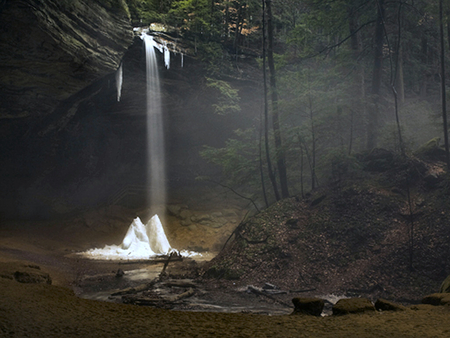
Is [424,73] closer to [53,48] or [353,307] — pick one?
[53,48]

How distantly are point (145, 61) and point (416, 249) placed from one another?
1701 centimetres

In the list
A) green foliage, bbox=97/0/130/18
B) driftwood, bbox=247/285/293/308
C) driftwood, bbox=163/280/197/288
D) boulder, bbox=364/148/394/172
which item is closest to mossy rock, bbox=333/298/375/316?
driftwood, bbox=247/285/293/308

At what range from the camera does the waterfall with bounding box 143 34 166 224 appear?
66.7ft

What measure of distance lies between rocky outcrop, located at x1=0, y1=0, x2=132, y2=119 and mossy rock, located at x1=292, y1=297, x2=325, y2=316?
1395 cm

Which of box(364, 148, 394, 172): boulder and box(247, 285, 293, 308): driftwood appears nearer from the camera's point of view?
box(247, 285, 293, 308): driftwood

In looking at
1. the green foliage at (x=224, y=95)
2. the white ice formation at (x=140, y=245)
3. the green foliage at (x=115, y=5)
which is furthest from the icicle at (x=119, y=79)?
the white ice formation at (x=140, y=245)

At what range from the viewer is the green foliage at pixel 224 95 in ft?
72.7

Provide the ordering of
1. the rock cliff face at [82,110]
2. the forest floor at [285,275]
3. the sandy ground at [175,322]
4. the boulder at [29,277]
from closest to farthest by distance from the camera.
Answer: the sandy ground at [175,322] → the forest floor at [285,275] → the boulder at [29,277] → the rock cliff face at [82,110]

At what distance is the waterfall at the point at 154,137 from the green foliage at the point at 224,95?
12.1 feet

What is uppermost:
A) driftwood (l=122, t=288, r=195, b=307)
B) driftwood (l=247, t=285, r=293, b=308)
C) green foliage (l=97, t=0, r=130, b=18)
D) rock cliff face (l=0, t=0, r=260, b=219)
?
green foliage (l=97, t=0, r=130, b=18)

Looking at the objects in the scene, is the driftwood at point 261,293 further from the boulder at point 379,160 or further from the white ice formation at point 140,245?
the white ice formation at point 140,245

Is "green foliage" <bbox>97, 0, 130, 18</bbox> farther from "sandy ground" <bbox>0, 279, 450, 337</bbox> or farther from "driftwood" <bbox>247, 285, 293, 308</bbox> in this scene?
"sandy ground" <bbox>0, 279, 450, 337</bbox>

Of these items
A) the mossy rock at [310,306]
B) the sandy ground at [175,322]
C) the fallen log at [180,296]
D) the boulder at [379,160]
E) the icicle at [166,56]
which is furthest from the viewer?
the icicle at [166,56]

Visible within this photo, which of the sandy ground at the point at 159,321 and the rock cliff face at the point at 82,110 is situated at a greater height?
the rock cliff face at the point at 82,110
